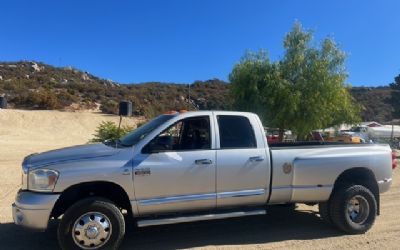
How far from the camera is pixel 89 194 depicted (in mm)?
6266

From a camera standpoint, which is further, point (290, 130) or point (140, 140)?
point (290, 130)

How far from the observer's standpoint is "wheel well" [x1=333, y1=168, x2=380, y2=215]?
25.0 feet

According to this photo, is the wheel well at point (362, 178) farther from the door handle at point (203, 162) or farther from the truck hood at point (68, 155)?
the truck hood at point (68, 155)

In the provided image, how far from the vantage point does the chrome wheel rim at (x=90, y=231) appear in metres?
5.89

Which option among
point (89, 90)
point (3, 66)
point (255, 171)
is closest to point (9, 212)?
point (255, 171)

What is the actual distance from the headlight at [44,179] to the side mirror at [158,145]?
3.92 feet

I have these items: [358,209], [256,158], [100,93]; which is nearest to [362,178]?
[358,209]

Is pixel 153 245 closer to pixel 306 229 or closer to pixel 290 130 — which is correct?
pixel 306 229

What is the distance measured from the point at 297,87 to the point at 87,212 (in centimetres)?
1684

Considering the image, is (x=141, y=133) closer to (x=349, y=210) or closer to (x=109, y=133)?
(x=349, y=210)

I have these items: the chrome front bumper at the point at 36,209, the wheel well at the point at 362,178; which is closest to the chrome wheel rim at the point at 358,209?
the wheel well at the point at 362,178

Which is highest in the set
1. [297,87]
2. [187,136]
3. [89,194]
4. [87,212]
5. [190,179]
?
[297,87]

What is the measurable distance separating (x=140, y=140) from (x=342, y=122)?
18.1 m

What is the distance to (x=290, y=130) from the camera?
73.5ft
